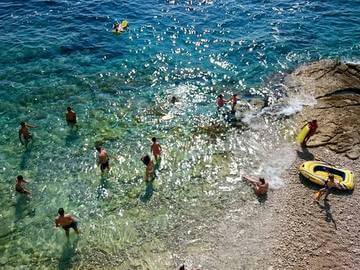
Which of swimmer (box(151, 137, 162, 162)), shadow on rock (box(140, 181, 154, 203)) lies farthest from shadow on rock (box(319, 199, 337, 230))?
swimmer (box(151, 137, 162, 162))

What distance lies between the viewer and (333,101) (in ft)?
79.9

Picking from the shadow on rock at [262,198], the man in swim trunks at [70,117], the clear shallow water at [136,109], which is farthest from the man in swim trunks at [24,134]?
the shadow on rock at [262,198]

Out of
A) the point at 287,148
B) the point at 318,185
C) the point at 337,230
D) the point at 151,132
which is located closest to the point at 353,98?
the point at 287,148

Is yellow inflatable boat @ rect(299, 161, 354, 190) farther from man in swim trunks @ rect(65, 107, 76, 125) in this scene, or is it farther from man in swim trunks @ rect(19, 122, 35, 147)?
man in swim trunks @ rect(19, 122, 35, 147)

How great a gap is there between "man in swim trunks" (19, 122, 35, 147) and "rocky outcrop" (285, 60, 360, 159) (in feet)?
47.7

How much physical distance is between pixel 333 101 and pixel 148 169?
40.2 feet

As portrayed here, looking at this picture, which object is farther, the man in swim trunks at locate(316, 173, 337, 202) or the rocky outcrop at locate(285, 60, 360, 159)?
the rocky outcrop at locate(285, 60, 360, 159)

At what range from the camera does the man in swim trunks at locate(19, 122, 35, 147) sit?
2067 centimetres

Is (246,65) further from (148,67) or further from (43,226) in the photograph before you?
(43,226)

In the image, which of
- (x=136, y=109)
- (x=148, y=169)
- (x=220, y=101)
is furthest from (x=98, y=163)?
(x=220, y=101)

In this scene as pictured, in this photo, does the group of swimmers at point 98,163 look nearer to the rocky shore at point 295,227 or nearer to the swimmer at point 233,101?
the rocky shore at point 295,227

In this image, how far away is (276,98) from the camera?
24.9 metres

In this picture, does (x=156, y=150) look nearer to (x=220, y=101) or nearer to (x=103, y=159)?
(x=103, y=159)

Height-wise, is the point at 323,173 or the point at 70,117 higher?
the point at 70,117
